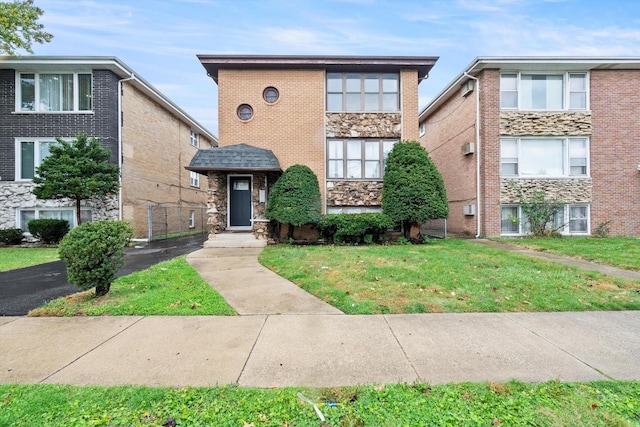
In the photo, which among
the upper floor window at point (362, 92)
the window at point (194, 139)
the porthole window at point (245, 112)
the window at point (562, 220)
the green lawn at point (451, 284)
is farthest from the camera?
the window at point (194, 139)

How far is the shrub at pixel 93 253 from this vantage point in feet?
15.2

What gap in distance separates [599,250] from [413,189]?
226 inches

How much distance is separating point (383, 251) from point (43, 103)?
15471mm

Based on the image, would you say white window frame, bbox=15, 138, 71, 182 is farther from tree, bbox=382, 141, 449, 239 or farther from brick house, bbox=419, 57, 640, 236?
brick house, bbox=419, 57, 640, 236

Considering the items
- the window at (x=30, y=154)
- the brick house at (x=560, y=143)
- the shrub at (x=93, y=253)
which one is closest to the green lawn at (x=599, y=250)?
the brick house at (x=560, y=143)

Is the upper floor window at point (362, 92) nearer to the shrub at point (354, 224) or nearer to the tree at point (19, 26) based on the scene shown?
the shrub at point (354, 224)

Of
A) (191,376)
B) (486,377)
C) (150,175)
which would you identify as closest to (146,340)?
(191,376)

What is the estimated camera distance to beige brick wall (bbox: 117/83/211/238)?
45.3 ft

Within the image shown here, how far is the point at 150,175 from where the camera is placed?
15680 mm

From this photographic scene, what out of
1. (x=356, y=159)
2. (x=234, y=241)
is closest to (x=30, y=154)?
(x=234, y=241)

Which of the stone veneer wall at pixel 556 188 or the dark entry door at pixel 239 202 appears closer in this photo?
the dark entry door at pixel 239 202

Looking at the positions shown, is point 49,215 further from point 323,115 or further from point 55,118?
point 323,115

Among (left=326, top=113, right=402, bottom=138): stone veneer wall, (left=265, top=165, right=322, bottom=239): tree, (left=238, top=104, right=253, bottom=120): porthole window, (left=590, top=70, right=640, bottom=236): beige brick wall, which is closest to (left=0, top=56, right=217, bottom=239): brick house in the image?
(left=238, top=104, right=253, bottom=120): porthole window

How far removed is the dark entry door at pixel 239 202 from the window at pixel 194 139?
1070 centimetres
